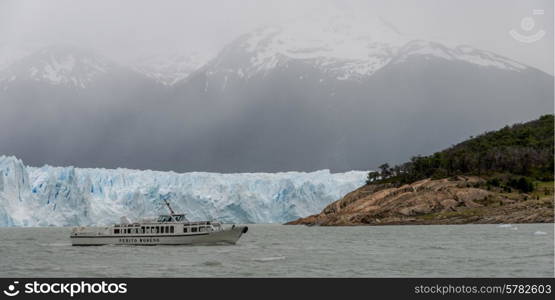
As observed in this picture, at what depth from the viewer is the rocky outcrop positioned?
173 m

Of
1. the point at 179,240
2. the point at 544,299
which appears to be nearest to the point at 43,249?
the point at 179,240

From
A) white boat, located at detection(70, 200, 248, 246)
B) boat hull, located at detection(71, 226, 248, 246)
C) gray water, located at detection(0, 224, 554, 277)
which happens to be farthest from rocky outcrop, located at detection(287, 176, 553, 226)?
boat hull, located at detection(71, 226, 248, 246)

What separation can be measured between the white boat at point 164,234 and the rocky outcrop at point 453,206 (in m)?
85.6

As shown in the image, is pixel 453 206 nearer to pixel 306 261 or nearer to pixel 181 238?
pixel 181 238

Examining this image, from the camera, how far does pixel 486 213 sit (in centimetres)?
17662

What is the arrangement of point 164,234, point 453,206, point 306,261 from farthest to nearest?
point 453,206 → point 164,234 → point 306,261

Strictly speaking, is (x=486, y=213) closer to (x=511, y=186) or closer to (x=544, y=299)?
(x=511, y=186)

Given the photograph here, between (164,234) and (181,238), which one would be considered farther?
(164,234)

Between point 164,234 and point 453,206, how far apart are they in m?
99.9

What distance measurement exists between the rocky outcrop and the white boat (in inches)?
3371

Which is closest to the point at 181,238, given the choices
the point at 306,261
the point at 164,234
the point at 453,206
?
the point at 164,234

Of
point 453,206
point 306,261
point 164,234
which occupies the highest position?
point 453,206

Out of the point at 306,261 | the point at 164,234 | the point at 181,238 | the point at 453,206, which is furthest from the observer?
the point at 453,206

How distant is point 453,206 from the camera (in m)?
184
